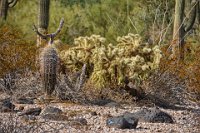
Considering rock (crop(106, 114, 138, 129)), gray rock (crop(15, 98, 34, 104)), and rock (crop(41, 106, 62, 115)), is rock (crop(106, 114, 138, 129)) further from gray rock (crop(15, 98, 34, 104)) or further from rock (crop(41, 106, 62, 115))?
gray rock (crop(15, 98, 34, 104))

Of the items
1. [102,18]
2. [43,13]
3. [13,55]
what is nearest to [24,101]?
[13,55]

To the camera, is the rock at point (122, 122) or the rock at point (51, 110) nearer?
the rock at point (122, 122)

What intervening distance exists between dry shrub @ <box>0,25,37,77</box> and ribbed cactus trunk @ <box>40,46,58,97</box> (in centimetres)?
104

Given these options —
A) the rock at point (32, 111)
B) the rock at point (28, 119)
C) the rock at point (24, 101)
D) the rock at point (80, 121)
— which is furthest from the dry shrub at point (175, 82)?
the rock at point (28, 119)

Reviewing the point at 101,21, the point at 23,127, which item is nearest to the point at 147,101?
the point at 23,127

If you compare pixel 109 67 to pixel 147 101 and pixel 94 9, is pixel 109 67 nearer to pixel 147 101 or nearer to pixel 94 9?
pixel 147 101

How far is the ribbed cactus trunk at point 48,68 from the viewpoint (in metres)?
10.1

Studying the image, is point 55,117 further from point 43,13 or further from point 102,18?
point 102,18

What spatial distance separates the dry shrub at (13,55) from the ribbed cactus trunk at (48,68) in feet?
3.42

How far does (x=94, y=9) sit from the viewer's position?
73.2ft

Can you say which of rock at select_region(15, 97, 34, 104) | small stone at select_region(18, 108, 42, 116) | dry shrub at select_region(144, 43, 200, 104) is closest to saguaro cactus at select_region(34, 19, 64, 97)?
rock at select_region(15, 97, 34, 104)

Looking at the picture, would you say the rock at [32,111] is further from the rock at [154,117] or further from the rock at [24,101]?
the rock at [154,117]

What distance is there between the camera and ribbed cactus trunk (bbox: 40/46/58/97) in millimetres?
10086

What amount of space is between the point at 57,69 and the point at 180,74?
2.44m
